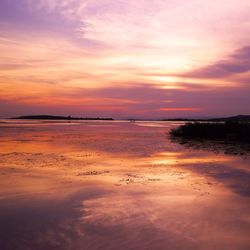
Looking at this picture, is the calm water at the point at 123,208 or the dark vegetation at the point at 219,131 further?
the dark vegetation at the point at 219,131

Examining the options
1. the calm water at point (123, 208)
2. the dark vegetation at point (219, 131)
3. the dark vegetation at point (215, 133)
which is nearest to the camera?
the calm water at point (123, 208)

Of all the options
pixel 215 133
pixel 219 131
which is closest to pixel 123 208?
pixel 215 133

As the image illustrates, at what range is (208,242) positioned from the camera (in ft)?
20.3

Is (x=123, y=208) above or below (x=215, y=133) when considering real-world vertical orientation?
below

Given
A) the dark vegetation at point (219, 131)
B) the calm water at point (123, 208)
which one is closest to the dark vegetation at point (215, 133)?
the dark vegetation at point (219, 131)

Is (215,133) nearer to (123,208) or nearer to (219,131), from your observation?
(219,131)

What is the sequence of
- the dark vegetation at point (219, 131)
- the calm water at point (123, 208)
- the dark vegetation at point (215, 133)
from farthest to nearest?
1. the dark vegetation at point (219, 131)
2. the dark vegetation at point (215, 133)
3. the calm water at point (123, 208)

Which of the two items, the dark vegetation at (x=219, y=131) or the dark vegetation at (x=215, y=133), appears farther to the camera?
the dark vegetation at (x=219, y=131)

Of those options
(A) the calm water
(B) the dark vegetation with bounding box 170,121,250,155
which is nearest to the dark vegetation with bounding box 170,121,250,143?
(B) the dark vegetation with bounding box 170,121,250,155

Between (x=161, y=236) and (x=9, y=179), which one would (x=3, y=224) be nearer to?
(x=161, y=236)

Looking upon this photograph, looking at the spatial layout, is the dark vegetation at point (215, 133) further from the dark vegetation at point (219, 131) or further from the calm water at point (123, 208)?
the calm water at point (123, 208)

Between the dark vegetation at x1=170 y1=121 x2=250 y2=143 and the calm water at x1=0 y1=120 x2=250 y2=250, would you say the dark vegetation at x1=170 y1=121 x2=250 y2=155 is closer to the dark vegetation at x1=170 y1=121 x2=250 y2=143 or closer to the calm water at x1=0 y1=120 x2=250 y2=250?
the dark vegetation at x1=170 y1=121 x2=250 y2=143

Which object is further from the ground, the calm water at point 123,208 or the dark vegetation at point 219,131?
the dark vegetation at point 219,131

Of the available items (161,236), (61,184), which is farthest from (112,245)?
(61,184)
